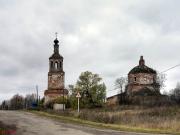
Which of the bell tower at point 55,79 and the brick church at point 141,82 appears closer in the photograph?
the brick church at point 141,82

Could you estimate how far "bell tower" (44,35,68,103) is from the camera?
93.4 metres

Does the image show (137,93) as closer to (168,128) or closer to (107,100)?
(107,100)

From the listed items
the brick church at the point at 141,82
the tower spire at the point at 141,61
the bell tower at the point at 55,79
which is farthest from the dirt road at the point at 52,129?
the tower spire at the point at 141,61

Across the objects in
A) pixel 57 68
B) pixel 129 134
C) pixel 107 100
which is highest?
pixel 57 68

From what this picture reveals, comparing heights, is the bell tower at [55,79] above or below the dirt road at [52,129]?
above

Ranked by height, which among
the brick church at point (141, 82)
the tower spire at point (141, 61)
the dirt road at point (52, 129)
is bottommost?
the dirt road at point (52, 129)

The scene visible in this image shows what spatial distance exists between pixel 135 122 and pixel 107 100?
221 feet

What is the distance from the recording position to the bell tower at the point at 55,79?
3679 inches

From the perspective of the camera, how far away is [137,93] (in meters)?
89.8

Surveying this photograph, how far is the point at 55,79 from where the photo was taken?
94.4 metres

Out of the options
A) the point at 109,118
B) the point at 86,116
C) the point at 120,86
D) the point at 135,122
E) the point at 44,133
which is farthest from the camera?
the point at 120,86

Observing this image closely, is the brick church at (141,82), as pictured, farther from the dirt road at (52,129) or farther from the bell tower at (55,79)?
the dirt road at (52,129)

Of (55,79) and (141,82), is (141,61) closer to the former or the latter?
(141,82)

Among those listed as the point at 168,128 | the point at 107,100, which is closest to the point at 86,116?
the point at 168,128
